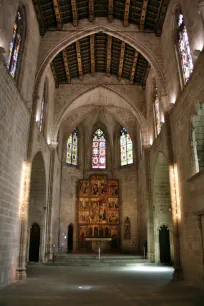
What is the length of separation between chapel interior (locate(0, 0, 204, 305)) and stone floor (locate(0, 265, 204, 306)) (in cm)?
79

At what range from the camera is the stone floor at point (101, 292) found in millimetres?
6293

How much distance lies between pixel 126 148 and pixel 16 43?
45.7 feet

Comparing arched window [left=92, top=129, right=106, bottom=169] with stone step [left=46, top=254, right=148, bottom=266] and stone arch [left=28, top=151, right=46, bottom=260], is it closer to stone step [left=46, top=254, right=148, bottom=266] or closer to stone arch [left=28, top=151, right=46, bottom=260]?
stone arch [left=28, top=151, right=46, bottom=260]

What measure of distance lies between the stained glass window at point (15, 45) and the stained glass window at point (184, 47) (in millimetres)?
6373

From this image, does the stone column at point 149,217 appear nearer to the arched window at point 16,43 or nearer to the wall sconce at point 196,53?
the wall sconce at point 196,53

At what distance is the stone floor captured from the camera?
6293 mm

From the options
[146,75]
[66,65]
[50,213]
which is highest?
[66,65]

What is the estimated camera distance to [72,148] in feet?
74.2

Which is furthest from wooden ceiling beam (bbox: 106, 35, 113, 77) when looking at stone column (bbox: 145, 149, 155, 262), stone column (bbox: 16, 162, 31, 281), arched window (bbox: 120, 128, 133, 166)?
stone column (bbox: 16, 162, 31, 281)

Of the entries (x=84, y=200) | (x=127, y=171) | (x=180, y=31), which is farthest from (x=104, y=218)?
(x=180, y=31)

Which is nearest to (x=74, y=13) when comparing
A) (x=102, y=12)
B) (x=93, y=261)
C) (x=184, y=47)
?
(x=102, y=12)

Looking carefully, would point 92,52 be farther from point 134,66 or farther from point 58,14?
point 58,14

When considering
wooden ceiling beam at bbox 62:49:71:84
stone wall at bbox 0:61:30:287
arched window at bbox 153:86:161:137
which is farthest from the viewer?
arched window at bbox 153:86:161:137

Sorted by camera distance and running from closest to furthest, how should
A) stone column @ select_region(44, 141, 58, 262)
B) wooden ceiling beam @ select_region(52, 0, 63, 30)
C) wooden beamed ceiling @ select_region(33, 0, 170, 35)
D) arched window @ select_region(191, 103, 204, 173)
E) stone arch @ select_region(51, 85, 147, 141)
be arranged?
arched window @ select_region(191, 103, 204, 173), wooden ceiling beam @ select_region(52, 0, 63, 30), wooden beamed ceiling @ select_region(33, 0, 170, 35), stone column @ select_region(44, 141, 58, 262), stone arch @ select_region(51, 85, 147, 141)
